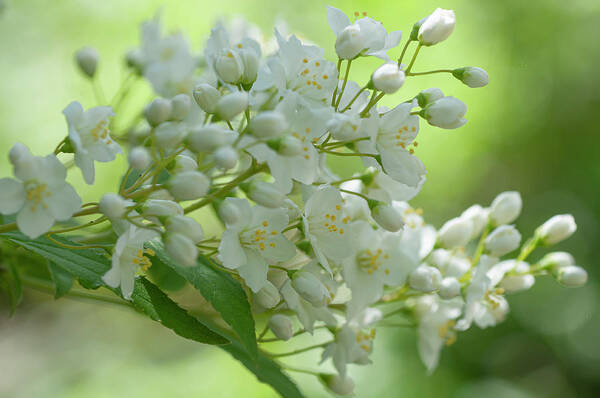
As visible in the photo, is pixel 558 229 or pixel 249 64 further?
pixel 558 229

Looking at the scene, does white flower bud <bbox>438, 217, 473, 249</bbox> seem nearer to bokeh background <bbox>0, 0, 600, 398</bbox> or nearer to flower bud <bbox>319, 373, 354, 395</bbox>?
flower bud <bbox>319, 373, 354, 395</bbox>

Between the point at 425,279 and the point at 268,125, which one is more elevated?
the point at 268,125

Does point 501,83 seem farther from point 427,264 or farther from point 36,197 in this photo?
point 36,197

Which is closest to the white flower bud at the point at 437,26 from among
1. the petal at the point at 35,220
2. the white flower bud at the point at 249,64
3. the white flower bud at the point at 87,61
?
the white flower bud at the point at 249,64

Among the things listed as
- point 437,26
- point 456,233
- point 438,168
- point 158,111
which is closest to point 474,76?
point 437,26

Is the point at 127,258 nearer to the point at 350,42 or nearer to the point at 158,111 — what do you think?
the point at 158,111

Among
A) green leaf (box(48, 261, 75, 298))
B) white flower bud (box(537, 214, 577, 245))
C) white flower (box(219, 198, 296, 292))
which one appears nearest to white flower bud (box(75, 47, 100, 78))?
green leaf (box(48, 261, 75, 298))
